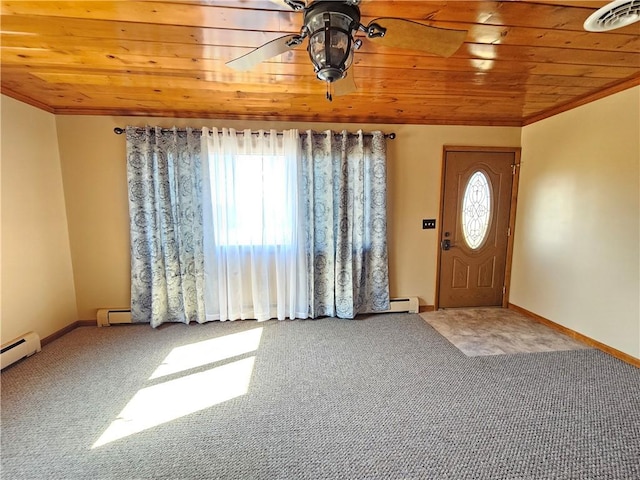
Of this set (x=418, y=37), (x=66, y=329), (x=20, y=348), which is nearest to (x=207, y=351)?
(x=20, y=348)

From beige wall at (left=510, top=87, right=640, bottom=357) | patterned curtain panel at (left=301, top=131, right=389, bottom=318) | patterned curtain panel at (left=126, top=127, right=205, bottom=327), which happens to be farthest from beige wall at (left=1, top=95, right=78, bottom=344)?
beige wall at (left=510, top=87, right=640, bottom=357)

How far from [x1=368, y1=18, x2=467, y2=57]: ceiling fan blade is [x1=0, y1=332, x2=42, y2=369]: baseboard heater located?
141 inches

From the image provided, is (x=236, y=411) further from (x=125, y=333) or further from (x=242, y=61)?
(x=242, y=61)

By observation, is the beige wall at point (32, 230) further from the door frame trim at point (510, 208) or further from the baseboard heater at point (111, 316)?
the door frame trim at point (510, 208)

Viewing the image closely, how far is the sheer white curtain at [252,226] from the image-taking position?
3143mm

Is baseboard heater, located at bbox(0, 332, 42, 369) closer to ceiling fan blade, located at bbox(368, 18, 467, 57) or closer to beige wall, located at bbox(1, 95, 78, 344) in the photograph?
beige wall, located at bbox(1, 95, 78, 344)

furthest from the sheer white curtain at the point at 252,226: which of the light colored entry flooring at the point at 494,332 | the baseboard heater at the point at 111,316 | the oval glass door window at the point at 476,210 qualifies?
the oval glass door window at the point at 476,210

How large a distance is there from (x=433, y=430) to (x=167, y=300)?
9.55ft

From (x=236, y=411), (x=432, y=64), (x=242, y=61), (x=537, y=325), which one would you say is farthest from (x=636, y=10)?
(x=236, y=411)

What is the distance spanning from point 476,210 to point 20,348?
16.4ft

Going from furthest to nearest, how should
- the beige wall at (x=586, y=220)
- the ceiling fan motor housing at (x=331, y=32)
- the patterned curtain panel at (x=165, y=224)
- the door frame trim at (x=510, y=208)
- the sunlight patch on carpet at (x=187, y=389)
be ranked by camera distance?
1. the door frame trim at (x=510, y=208)
2. the patterned curtain panel at (x=165, y=224)
3. the beige wall at (x=586, y=220)
4. the sunlight patch on carpet at (x=187, y=389)
5. the ceiling fan motor housing at (x=331, y=32)

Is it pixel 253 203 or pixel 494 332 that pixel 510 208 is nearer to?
pixel 494 332

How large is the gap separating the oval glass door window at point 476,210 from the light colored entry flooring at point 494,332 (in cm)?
90

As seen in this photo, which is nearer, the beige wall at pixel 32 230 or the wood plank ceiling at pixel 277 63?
the wood plank ceiling at pixel 277 63
